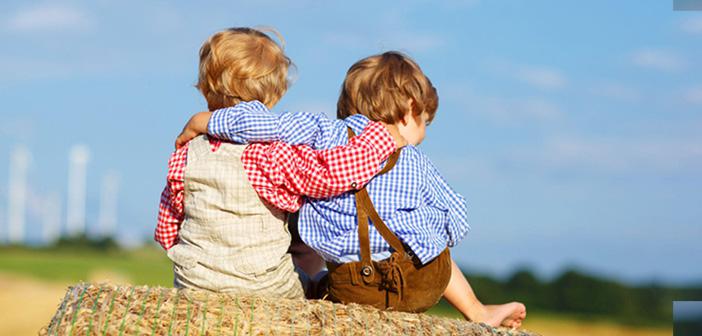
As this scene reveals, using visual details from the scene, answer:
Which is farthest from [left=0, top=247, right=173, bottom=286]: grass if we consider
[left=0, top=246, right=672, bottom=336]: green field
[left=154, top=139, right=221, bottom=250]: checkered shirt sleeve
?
[left=154, top=139, right=221, bottom=250]: checkered shirt sleeve

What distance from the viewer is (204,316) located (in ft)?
12.5

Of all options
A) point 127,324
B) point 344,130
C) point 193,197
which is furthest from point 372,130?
point 127,324

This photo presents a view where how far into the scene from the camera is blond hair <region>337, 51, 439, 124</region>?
4.34 m

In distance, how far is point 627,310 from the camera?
52.4ft

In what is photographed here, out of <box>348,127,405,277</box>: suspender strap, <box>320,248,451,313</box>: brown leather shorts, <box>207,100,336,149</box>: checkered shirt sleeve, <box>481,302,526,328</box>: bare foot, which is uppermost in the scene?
<box>207,100,336,149</box>: checkered shirt sleeve

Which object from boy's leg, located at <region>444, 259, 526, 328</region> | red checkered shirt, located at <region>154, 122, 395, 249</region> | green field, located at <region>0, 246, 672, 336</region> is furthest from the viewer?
green field, located at <region>0, 246, 672, 336</region>

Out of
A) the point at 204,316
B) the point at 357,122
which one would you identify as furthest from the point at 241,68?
the point at 204,316

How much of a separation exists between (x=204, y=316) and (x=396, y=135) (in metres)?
1.19

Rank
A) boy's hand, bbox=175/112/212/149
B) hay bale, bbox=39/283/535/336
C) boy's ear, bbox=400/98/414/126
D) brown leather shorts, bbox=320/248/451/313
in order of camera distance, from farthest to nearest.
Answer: boy's ear, bbox=400/98/414/126
boy's hand, bbox=175/112/212/149
brown leather shorts, bbox=320/248/451/313
hay bale, bbox=39/283/535/336

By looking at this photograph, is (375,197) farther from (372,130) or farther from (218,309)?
(218,309)

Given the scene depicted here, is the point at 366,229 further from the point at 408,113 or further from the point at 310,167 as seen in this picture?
the point at 408,113

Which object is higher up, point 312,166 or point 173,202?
point 312,166

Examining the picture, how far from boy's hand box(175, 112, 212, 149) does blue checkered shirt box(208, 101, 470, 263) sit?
110mm

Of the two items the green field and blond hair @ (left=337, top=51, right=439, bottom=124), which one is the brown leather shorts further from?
the green field
